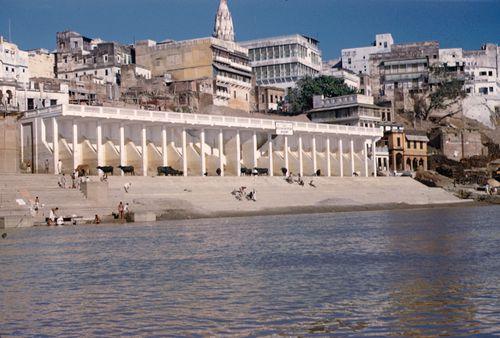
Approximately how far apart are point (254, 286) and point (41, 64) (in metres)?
96.7

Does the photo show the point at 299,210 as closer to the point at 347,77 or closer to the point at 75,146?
the point at 75,146

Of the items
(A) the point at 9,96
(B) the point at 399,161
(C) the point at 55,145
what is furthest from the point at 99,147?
(B) the point at 399,161

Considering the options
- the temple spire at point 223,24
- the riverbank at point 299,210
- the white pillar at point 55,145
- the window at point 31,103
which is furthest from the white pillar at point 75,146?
the temple spire at point 223,24

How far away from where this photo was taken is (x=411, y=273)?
18.8 metres

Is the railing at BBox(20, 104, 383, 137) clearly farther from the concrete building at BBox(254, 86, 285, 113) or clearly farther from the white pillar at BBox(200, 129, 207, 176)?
the concrete building at BBox(254, 86, 285, 113)

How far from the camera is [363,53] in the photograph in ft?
499

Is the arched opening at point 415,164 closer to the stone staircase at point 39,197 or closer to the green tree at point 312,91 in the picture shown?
the green tree at point 312,91

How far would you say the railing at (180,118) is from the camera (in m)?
63.1

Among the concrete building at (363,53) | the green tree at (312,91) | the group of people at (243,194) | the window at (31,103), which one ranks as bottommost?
the group of people at (243,194)

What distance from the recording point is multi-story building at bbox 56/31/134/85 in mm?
107000

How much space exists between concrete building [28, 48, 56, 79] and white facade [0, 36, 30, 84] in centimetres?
508

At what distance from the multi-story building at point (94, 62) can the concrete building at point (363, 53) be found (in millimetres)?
55126

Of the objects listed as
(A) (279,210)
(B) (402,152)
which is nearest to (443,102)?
(B) (402,152)

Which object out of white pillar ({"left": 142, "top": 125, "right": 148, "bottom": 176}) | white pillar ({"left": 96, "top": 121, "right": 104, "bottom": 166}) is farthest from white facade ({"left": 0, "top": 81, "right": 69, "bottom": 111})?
white pillar ({"left": 142, "top": 125, "right": 148, "bottom": 176})
